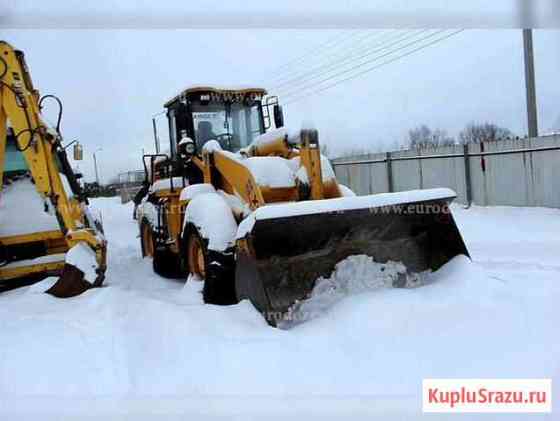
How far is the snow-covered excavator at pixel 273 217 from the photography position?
437 centimetres

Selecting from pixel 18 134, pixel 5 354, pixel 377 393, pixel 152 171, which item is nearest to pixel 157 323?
pixel 5 354

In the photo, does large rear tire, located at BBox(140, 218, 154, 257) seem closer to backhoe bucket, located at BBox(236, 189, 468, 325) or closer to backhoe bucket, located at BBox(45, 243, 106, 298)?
backhoe bucket, located at BBox(45, 243, 106, 298)

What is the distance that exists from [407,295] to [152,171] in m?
5.50

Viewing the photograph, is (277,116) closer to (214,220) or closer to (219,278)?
(214,220)

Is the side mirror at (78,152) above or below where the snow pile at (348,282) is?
above

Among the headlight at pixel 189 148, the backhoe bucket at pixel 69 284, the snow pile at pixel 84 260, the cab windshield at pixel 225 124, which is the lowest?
the backhoe bucket at pixel 69 284

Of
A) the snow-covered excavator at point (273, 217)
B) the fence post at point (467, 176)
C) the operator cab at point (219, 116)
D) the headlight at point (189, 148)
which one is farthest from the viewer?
the fence post at point (467, 176)

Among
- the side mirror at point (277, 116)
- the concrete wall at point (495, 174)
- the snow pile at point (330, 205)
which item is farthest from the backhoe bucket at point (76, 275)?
the concrete wall at point (495, 174)

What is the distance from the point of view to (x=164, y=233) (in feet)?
24.2

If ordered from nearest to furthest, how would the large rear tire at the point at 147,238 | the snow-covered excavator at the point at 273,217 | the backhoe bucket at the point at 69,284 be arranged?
1. the snow-covered excavator at the point at 273,217
2. the backhoe bucket at the point at 69,284
3. the large rear tire at the point at 147,238

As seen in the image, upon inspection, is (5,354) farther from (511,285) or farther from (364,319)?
(511,285)

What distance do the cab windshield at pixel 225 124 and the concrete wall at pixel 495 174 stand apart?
278 inches

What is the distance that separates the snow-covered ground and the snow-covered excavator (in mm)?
223

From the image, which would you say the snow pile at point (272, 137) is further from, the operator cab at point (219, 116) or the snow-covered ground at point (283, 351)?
the snow-covered ground at point (283, 351)
